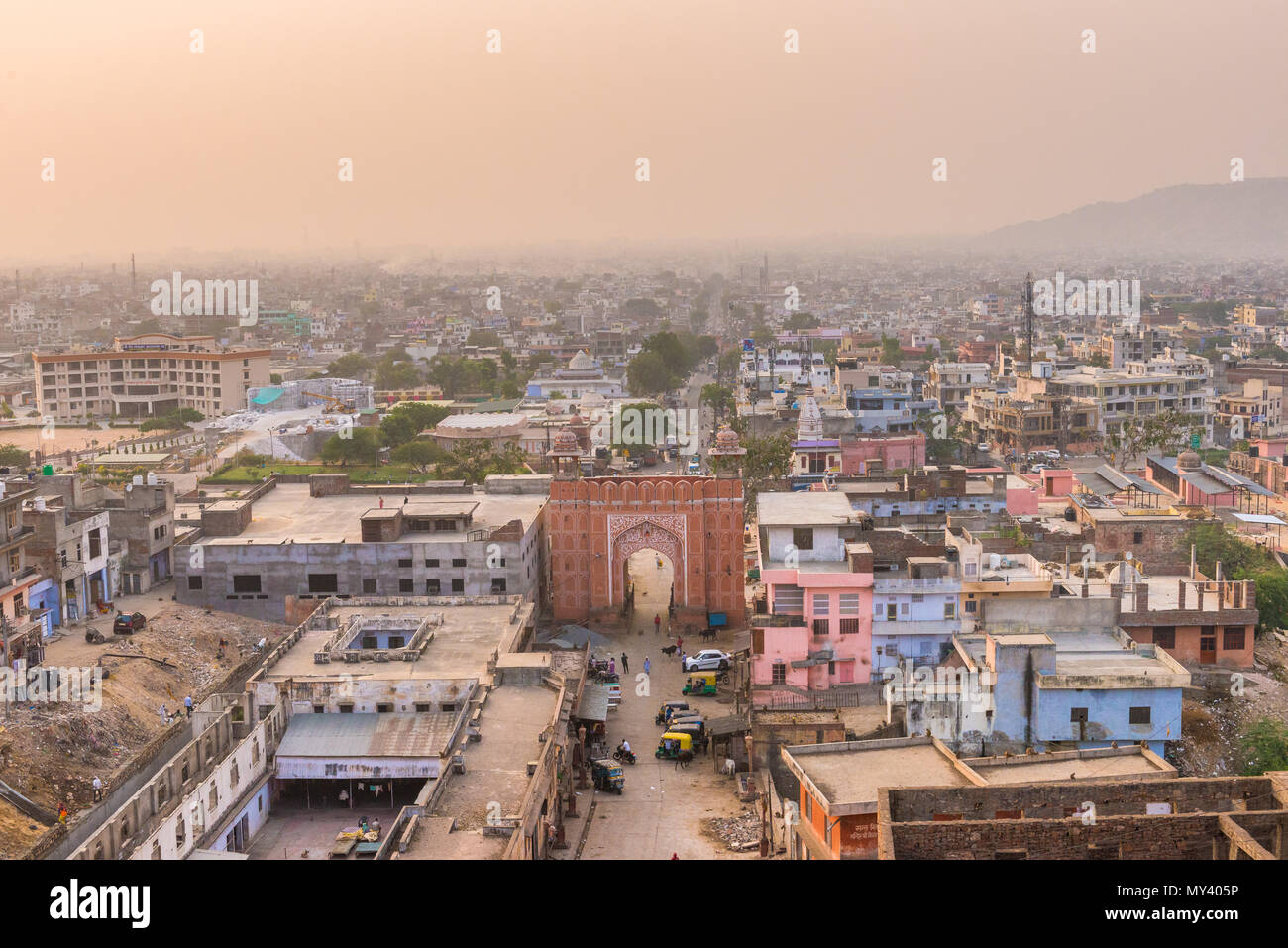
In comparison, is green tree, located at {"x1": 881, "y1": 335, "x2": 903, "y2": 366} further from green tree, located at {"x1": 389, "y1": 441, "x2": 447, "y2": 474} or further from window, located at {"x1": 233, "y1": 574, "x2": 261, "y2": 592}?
window, located at {"x1": 233, "y1": 574, "x2": 261, "y2": 592}

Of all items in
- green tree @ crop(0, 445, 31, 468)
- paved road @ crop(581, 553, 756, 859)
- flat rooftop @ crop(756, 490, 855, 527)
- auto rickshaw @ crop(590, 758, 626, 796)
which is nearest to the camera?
paved road @ crop(581, 553, 756, 859)

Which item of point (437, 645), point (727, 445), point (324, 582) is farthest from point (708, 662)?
point (324, 582)

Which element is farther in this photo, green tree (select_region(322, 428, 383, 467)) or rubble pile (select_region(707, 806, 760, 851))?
green tree (select_region(322, 428, 383, 467))

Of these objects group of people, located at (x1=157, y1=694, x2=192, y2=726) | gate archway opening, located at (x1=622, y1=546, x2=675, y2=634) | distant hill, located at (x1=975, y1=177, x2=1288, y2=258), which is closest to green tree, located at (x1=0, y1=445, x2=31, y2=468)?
gate archway opening, located at (x1=622, y1=546, x2=675, y2=634)

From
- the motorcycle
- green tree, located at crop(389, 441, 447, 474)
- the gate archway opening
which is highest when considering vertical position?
green tree, located at crop(389, 441, 447, 474)
